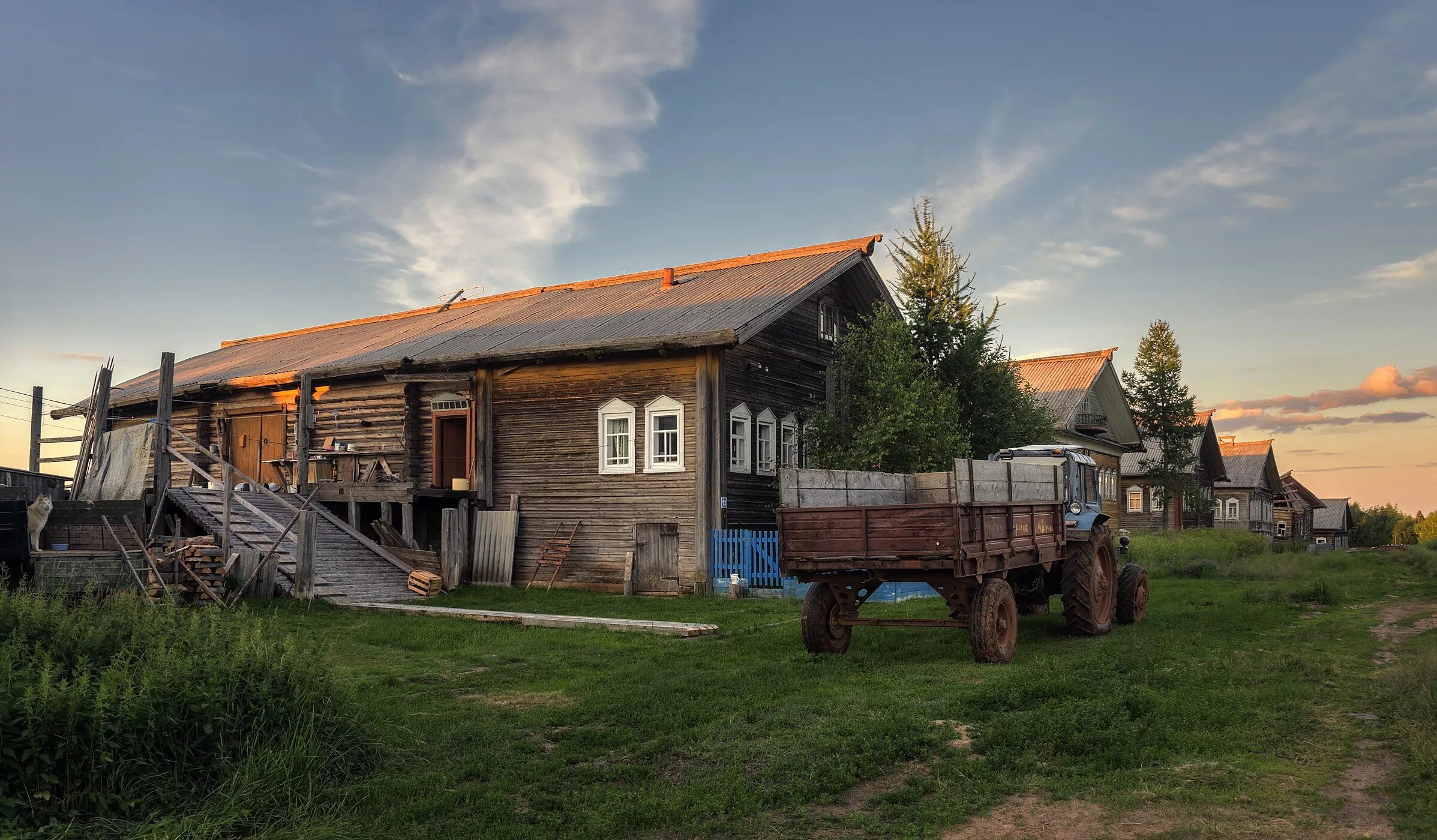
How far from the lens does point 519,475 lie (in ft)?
75.4

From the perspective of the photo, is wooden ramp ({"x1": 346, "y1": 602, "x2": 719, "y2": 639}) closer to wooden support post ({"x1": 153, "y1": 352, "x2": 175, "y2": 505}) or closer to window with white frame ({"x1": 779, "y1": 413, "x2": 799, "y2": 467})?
wooden support post ({"x1": 153, "y1": 352, "x2": 175, "y2": 505})

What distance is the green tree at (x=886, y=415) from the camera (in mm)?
21531

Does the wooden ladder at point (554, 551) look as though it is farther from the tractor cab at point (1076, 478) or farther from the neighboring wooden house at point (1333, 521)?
the neighboring wooden house at point (1333, 521)

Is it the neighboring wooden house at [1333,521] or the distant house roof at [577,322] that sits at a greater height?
the distant house roof at [577,322]

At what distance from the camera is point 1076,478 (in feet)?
47.3

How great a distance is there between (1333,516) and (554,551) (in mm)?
85678

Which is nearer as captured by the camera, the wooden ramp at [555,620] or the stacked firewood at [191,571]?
the wooden ramp at [555,620]

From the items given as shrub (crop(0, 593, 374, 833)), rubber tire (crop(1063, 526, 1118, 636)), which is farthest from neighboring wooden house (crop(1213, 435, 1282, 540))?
shrub (crop(0, 593, 374, 833))

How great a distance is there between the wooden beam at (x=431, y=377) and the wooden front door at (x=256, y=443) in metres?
5.94

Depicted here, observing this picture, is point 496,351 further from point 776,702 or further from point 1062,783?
point 1062,783

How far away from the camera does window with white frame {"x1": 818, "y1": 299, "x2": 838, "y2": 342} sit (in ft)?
82.4

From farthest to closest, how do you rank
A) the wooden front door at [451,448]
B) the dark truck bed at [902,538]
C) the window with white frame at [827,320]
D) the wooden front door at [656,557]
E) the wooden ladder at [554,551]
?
1. the window with white frame at [827,320]
2. the wooden front door at [451,448]
3. the wooden ladder at [554,551]
4. the wooden front door at [656,557]
5. the dark truck bed at [902,538]

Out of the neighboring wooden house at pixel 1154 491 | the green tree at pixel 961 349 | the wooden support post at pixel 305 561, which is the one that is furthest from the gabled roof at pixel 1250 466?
the wooden support post at pixel 305 561

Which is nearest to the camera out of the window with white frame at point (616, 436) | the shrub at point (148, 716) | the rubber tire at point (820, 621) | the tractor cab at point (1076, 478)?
the shrub at point (148, 716)
